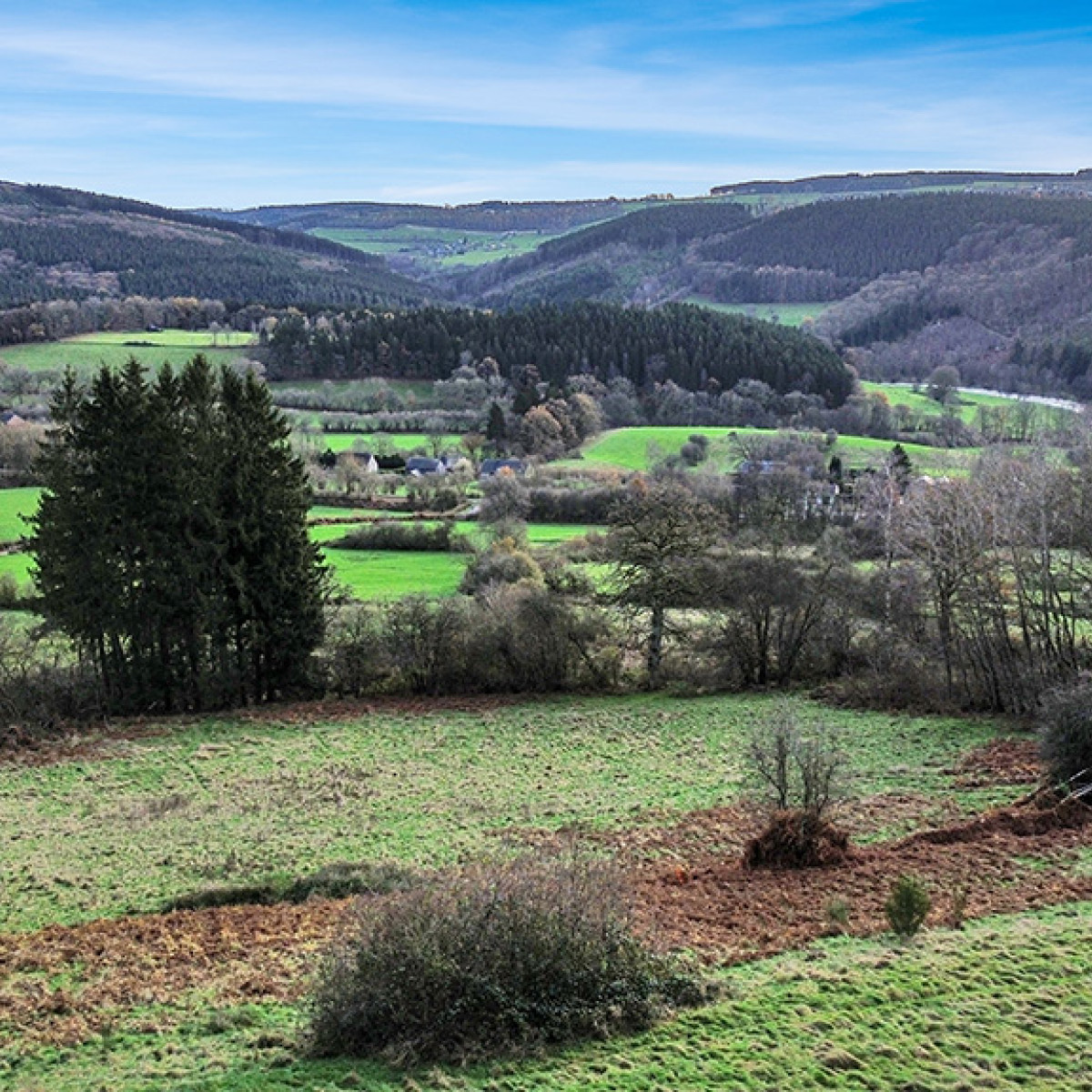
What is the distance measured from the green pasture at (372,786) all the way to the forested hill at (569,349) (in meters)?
77.8

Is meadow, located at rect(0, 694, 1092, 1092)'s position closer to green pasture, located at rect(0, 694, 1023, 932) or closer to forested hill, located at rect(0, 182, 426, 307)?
green pasture, located at rect(0, 694, 1023, 932)

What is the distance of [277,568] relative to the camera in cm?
3622

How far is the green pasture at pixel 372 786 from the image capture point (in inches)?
816

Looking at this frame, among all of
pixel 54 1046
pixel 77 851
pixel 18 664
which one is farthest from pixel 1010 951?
pixel 18 664

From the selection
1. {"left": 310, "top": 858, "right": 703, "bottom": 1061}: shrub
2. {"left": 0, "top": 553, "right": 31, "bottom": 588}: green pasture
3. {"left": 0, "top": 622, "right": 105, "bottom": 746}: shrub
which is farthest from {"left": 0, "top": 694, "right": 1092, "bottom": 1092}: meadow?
{"left": 0, "top": 553, "right": 31, "bottom": 588}: green pasture

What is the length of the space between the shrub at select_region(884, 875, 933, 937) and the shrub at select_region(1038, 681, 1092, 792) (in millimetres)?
8728

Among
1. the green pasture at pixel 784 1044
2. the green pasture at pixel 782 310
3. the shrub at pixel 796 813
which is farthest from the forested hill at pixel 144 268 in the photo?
the green pasture at pixel 784 1044

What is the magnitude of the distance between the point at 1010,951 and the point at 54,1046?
12.7m

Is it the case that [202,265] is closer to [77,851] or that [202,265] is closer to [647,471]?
[647,471]


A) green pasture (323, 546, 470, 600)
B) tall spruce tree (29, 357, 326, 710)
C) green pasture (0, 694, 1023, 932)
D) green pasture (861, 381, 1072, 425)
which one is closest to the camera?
green pasture (0, 694, 1023, 932)

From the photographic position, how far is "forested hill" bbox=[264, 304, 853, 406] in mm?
108562

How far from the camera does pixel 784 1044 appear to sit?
11219 millimetres

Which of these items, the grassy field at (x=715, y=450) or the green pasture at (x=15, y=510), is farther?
the grassy field at (x=715, y=450)

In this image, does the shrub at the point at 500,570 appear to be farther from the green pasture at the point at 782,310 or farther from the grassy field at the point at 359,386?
the green pasture at the point at 782,310
